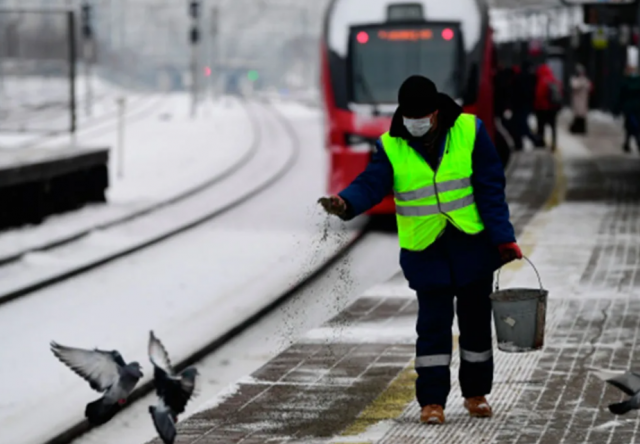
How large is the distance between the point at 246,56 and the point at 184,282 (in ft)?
313

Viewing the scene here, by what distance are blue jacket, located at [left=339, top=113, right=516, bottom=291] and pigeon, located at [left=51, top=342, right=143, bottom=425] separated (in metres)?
1.37

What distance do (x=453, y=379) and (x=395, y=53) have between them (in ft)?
33.7

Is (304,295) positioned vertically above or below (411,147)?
below

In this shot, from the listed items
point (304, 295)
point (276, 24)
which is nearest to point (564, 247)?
point (304, 295)

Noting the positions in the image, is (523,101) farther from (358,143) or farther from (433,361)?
(433,361)

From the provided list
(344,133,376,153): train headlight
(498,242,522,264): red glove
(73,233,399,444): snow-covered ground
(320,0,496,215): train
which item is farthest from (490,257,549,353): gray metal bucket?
(320,0,496,215): train

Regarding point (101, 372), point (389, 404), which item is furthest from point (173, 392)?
point (389, 404)

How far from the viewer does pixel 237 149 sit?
117 feet

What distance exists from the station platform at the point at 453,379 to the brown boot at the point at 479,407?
1.7 inches

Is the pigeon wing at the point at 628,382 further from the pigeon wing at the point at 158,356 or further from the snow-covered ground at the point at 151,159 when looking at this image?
the snow-covered ground at the point at 151,159

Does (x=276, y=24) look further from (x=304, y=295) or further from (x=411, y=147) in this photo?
(x=411, y=147)

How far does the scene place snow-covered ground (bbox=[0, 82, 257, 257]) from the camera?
59.8 ft

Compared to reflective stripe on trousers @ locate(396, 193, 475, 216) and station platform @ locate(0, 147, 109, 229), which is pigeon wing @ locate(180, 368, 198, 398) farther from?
station platform @ locate(0, 147, 109, 229)

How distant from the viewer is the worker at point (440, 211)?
671 cm
